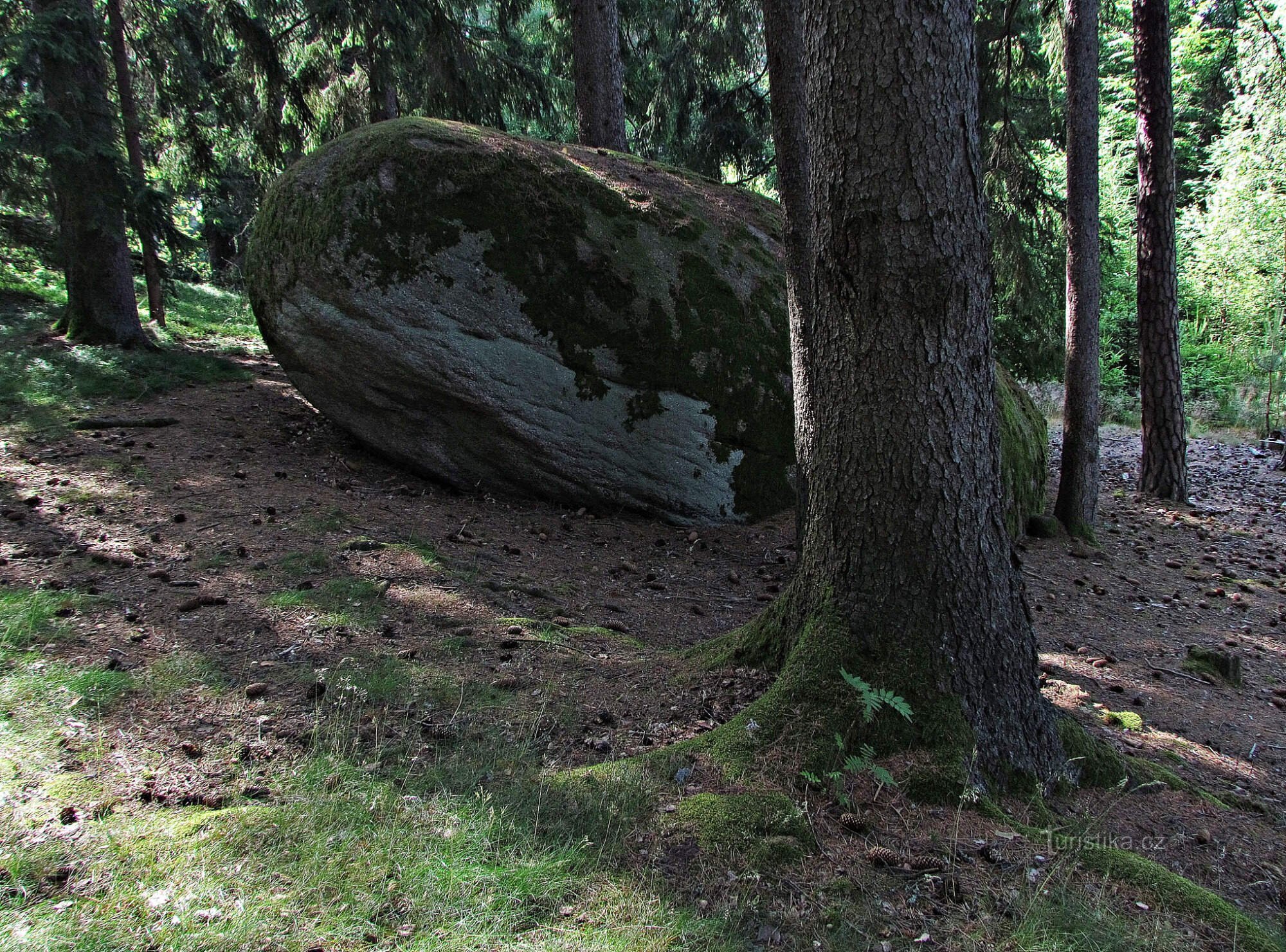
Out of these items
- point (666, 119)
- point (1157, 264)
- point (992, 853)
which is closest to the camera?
point (992, 853)

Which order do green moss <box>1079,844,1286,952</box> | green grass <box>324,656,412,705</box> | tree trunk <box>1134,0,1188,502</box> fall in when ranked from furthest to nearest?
tree trunk <box>1134,0,1188,502</box> < green grass <box>324,656,412,705</box> < green moss <box>1079,844,1286,952</box>

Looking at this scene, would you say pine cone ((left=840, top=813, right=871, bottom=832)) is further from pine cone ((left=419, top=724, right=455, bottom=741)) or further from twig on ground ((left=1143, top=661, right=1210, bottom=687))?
twig on ground ((left=1143, top=661, right=1210, bottom=687))

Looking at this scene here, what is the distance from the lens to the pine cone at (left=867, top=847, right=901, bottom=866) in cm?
270

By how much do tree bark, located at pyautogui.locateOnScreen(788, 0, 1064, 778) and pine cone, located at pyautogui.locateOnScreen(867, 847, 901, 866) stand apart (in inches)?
21.4

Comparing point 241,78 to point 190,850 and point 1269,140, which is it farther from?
point 1269,140

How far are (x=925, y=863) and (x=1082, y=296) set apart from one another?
7285 mm

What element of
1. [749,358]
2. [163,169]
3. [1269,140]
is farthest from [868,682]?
[1269,140]

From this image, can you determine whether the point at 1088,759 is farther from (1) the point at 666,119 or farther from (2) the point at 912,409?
(1) the point at 666,119

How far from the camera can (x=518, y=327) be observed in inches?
A: 264

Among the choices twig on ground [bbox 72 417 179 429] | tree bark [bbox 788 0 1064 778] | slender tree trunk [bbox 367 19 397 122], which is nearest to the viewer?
tree bark [bbox 788 0 1064 778]

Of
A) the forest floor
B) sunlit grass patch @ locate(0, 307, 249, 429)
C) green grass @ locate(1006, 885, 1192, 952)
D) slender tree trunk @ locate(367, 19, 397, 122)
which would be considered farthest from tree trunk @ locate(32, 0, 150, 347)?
green grass @ locate(1006, 885, 1192, 952)

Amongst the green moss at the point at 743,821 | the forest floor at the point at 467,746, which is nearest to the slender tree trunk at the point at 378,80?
the forest floor at the point at 467,746

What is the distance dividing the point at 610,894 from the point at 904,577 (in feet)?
5.22

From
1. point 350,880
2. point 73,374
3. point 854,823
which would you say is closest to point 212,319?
point 73,374
